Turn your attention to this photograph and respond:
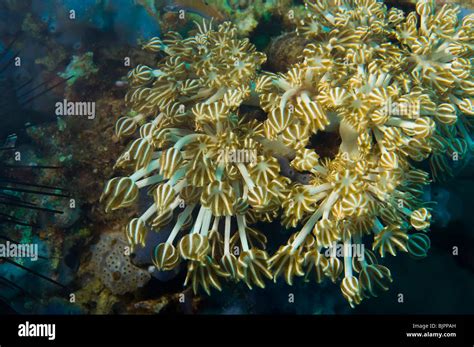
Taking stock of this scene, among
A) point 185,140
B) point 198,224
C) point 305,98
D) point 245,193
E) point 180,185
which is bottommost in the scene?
point 198,224

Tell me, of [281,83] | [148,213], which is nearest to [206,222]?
[148,213]

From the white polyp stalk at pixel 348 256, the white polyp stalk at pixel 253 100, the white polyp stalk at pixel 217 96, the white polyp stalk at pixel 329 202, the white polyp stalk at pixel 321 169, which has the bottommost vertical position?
the white polyp stalk at pixel 348 256

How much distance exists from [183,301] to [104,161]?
1781 millimetres

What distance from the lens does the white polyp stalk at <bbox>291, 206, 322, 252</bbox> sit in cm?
311

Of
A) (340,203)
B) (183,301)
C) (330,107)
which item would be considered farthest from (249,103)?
(183,301)

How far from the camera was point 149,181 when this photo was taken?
3.19 metres

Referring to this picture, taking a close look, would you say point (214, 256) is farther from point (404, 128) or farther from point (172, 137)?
point (404, 128)

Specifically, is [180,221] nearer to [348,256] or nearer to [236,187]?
[236,187]

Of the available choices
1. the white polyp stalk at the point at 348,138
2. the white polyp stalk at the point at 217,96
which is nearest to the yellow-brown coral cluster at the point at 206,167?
the white polyp stalk at the point at 217,96

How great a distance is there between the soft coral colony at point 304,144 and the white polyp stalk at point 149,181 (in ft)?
0.03

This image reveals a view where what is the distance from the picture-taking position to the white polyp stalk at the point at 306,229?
3105mm

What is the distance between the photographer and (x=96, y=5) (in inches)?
175

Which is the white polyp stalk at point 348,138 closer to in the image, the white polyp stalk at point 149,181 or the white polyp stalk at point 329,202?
the white polyp stalk at point 329,202

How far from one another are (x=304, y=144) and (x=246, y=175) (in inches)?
22.3
